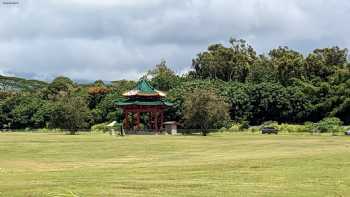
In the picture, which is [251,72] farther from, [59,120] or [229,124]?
[59,120]

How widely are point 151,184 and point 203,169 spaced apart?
8.50 meters

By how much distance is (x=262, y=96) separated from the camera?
115875mm

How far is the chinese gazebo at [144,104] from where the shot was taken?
111 metres

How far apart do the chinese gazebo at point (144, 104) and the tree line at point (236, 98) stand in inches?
153

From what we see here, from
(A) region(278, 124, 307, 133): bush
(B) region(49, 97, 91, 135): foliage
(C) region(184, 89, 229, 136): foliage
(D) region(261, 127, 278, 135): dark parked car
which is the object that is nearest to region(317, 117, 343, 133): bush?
(A) region(278, 124, 307, 133): bush

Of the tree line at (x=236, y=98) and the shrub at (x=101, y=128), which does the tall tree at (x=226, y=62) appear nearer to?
the tree line at (x=236, y=98)

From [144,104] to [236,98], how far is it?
17.1 m

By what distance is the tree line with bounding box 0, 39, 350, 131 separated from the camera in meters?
110

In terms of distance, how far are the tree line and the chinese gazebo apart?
3.89 meters

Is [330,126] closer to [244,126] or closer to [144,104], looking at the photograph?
[244,126]

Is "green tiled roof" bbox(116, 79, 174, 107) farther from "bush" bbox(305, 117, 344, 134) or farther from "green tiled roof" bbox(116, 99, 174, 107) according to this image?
"bush" bbox(305, 117, 344, 134)

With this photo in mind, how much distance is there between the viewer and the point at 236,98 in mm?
116750

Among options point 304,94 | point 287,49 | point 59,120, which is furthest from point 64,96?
point 287,49

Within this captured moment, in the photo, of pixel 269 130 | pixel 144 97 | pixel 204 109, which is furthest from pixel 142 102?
pixel 269 130
